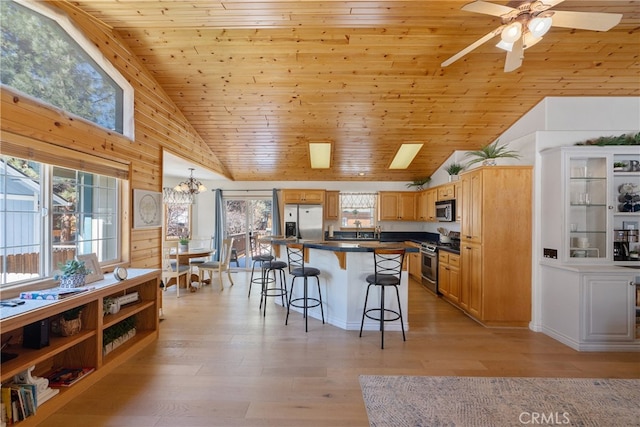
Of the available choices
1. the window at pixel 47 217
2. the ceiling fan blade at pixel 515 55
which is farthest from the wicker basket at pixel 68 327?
the ceiling fan blade at pixel 515 55

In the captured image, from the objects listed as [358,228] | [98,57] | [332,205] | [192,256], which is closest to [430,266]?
[358,228]

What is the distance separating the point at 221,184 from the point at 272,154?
7.16 feet

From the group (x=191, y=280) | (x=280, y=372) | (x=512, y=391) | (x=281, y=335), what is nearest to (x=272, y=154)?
(x=191, y=280)

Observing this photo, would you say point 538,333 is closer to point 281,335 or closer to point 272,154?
point 281,335

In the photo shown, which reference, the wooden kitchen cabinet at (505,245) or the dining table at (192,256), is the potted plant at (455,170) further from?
the dining table at (192,256)

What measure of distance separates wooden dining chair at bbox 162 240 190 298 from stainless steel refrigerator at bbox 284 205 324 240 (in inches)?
94.2

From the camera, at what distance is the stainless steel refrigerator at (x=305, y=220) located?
6.55m

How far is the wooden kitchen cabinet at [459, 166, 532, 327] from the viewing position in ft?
11.8

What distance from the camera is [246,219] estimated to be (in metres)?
7.22

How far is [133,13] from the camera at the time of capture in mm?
2697

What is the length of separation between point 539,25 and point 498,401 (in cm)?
288

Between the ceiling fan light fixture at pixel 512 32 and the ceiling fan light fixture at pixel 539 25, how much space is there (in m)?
0.07

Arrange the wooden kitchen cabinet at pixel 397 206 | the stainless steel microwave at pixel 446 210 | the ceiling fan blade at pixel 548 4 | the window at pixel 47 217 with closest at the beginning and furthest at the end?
the ceiling fan blade at pixel 548 4, the window at pixel 47 217, the stainless steel microwave at pixel 446 210, the wooden kitchen cabinet at pixel 397 206

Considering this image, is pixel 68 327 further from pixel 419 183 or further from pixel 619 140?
pixel 419 183
